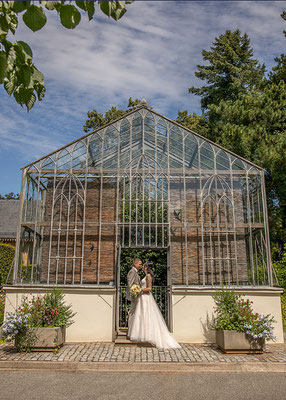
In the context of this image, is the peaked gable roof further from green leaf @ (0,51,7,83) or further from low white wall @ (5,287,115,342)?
green leaf @ (0,51,7,83)

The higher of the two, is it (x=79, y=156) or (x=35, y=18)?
(x=79, y=156)

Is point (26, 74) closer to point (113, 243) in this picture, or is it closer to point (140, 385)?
point (140, 385)

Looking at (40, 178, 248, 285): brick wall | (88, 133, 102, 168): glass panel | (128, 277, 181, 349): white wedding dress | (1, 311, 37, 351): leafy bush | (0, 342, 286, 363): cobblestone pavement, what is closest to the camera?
(0, 342, 286, 363): cobblestone pavement

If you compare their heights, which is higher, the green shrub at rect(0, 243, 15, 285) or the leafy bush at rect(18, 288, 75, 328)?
the green shrub at rect(0, 243, 15, 285)

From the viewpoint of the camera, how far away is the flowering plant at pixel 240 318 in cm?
757

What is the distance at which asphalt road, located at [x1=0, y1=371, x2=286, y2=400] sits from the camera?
5309mm

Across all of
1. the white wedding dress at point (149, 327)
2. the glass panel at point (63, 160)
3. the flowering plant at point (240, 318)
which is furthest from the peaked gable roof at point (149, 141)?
the white wedding dress at point (149, 327)

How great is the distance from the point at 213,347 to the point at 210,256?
2.25m

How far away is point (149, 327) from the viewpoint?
8.23 metres

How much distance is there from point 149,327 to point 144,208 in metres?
3.13

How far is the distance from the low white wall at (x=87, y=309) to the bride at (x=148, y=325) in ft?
2.06

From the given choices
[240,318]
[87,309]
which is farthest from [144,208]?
[240,318]

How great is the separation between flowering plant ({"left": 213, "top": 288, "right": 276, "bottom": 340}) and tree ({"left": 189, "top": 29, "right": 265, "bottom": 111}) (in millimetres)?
15146

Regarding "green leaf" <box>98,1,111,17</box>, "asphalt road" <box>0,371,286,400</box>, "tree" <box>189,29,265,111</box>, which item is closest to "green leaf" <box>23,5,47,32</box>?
"green leaf" <box>98,1,111,17</box>
